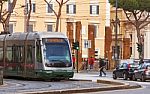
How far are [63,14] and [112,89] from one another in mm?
67590

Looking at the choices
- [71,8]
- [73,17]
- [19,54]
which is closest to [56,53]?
[19,54]

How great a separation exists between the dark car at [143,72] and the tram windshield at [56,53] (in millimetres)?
8288

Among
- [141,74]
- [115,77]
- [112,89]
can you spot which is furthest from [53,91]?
[115,77]

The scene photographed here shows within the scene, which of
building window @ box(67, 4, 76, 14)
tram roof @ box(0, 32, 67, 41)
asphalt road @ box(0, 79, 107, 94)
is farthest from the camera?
building window @ box(67, 4, 76, 14)

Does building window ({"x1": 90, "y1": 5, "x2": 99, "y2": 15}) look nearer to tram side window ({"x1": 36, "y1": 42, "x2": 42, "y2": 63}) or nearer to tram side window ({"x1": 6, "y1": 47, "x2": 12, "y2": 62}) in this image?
tram side window ({"x1": 6, "y1": 47, "x2": 12, "y2": 62})

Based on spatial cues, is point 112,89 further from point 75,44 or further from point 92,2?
point 92,2

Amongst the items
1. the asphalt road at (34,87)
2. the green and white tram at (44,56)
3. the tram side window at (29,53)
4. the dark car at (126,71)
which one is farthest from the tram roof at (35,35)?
the dark car at (126,71)

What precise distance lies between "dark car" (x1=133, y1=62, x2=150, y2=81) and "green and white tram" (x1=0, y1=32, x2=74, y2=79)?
7.98 m

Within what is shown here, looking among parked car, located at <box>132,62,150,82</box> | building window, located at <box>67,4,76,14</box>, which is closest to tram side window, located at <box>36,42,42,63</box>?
parked car, located at <box>132,62,150,82</box>

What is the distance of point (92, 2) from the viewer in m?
97.0

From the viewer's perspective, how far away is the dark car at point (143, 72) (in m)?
41.7

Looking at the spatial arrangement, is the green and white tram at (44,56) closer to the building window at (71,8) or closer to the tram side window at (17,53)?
the tram side window at (17,53)

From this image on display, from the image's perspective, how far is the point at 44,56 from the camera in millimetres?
34844

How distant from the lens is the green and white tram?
34875 millimetres
